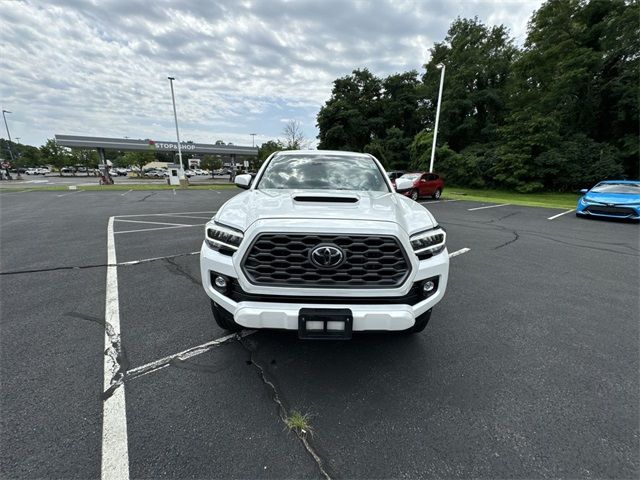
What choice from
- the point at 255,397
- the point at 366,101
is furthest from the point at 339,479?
the point at 366,101

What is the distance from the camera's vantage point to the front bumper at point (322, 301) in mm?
1979

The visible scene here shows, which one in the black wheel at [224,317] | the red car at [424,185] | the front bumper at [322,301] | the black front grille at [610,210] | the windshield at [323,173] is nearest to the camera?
the front bumper at [322,301]

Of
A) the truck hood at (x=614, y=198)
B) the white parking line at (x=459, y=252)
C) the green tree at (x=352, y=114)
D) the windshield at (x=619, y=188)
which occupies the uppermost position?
the green tree at (x=352, y=114)

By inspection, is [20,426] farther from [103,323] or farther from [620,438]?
[620,438]

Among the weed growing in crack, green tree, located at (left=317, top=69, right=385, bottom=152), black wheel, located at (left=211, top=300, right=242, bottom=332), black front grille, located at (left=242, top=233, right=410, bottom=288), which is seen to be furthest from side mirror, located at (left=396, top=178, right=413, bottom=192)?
green tree, located at (left=317, top=69, right=385, bottom=152)

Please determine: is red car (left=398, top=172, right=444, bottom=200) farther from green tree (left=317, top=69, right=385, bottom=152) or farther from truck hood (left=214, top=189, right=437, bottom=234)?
green tree (left=317, top=69, right=385, bottom=152)

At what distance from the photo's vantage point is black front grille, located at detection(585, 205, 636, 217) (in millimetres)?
9156

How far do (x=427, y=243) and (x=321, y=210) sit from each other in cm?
90

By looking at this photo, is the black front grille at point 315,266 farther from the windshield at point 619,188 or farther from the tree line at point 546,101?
the tree line at point 546,101

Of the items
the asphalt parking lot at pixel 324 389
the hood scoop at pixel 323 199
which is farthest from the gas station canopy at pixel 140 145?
the hood scoop at pixel 323 199

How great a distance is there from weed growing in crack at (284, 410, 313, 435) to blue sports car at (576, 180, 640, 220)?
12563mm

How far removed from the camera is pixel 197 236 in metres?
6.84

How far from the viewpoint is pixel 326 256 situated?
204cm

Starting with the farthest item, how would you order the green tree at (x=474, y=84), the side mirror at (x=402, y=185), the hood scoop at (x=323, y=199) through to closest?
1. the green tree at (x=474, y=84)
2. the side mirror at (x=402, y=185)
3. the hood scoop at (x=323, y=199)
